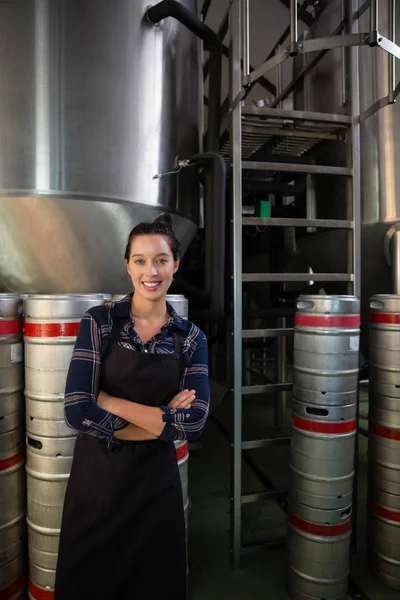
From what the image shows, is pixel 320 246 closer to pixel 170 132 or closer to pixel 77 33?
pixel 170 132

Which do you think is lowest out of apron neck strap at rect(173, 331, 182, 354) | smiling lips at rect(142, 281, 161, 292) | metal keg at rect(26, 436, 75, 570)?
metal keg at rect(26, 436, 75, 570)

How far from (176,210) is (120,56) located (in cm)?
79

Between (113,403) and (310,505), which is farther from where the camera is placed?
(310,505)

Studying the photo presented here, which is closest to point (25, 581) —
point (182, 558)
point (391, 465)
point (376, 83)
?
point (182, 558)

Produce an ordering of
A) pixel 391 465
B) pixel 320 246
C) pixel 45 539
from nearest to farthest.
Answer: pixel 45 539
pixel 391 465
pixel 320 246

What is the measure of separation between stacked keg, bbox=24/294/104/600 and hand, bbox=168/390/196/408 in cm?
64

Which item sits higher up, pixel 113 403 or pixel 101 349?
pixel 101 349

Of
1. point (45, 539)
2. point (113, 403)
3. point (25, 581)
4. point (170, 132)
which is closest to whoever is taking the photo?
point (113, 403)

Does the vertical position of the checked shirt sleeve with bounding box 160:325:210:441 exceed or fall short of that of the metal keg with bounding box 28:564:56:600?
it exceeds it

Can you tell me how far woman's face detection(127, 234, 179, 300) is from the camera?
1240mm

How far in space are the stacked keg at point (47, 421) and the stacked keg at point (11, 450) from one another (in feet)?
0.19

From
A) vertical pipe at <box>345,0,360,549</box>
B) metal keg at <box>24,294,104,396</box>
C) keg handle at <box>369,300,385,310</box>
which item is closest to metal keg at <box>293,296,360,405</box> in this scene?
keg handle at <box>369,300,385,310</box>

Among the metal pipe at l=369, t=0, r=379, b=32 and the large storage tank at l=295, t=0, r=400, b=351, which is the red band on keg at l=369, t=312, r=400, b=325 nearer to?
the large storage tank at l=295, t=0, r=400, b=351

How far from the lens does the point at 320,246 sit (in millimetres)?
2871
